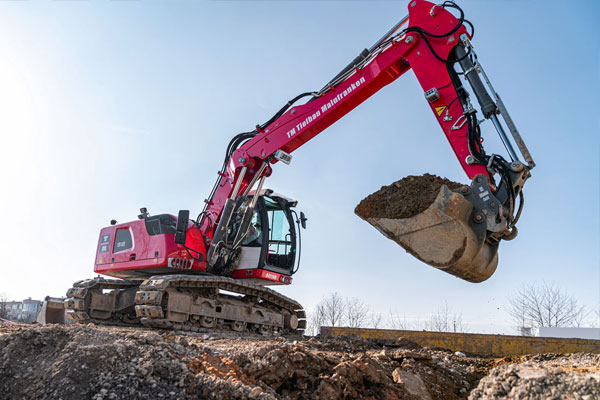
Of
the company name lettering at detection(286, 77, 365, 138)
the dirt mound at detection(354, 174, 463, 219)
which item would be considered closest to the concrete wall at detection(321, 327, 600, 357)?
the dirt mound at detection(354, 174, 463, 219)

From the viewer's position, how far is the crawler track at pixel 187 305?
7488 mm

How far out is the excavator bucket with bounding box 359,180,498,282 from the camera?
4500 mm

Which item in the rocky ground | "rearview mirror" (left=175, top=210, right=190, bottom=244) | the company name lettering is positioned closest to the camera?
the rocky ground

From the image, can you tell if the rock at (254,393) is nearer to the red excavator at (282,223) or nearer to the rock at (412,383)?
the rock at (412,383)

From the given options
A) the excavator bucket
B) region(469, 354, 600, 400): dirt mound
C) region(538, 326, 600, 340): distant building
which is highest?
the excavator bucket

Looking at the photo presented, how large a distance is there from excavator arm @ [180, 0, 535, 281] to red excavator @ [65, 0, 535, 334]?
0.05 ft

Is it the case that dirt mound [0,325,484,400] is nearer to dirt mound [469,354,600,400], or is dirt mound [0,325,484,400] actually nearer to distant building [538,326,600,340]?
dirt mound [469,354,600,400]

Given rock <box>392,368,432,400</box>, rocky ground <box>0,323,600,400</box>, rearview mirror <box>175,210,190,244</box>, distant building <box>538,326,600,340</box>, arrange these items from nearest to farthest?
1. rocky ground <box>0,323,600,400</box>
2. rock <box>392,368,432,400</box>
3. rearview mirror <box>175,210,190,244</box>
4. distant building <box>538,326,600,340</box>

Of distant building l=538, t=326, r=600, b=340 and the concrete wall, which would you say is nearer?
the concrete wall

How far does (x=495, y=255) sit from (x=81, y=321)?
7505mm

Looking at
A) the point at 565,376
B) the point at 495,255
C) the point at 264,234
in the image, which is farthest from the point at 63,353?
the point at 264,234

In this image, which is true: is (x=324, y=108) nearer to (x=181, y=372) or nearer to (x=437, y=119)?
(x=437, y=119)

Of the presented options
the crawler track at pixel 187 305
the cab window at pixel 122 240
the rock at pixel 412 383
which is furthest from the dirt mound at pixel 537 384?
the cab window at pixel 122 240

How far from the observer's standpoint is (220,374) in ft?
10.6
